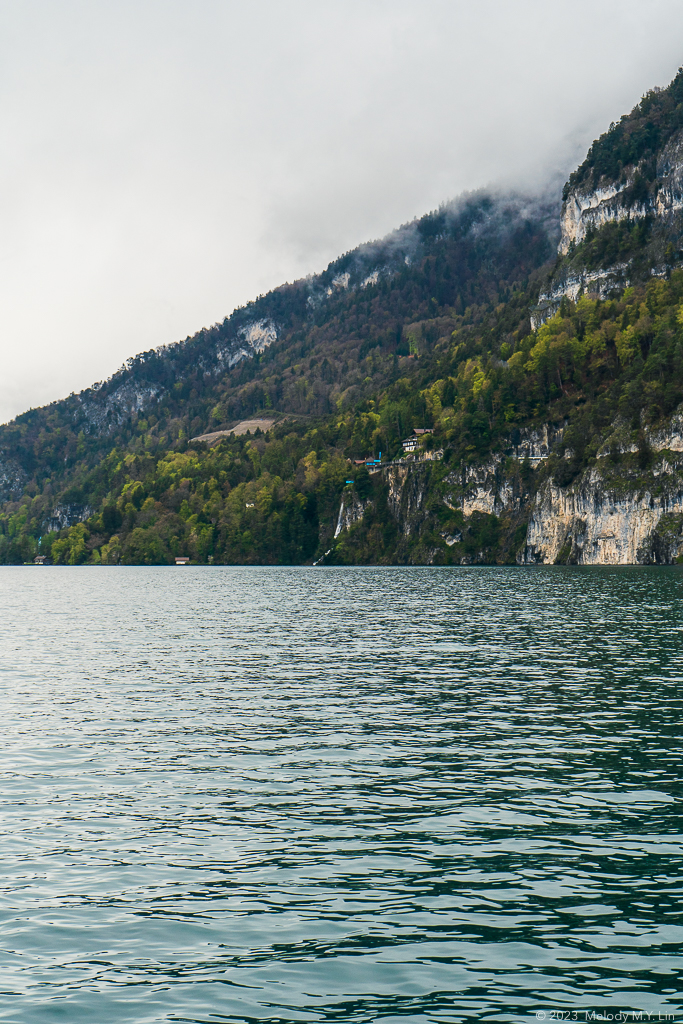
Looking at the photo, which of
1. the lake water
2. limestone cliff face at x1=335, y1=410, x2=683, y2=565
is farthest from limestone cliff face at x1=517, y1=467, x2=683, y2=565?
the lake water

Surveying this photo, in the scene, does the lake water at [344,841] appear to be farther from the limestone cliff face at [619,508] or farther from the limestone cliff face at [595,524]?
the limestone cliff face at [595,524]

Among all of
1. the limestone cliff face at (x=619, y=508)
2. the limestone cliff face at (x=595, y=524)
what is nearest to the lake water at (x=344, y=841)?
the limestone cliff face at (x=619, y=508)

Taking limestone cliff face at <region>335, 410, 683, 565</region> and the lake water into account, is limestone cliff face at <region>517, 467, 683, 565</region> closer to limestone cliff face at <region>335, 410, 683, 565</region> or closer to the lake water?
limestone cliff face at <region>335, 410, 683, 565</region>

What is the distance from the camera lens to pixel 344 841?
19.9 meters

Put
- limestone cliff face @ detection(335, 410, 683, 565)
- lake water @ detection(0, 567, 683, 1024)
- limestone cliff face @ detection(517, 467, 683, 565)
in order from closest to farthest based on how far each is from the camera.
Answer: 1. lake water @ detection(0, 567, 683, 1024)
2. limestone cliff face @ detection(335, 410, 683, 565)
3. limestone cliff face @ detection(517, 467, 683, 565)

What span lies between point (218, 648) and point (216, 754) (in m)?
28.9

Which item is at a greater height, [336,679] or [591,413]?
[591,413]

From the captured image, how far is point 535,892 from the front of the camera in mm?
16688

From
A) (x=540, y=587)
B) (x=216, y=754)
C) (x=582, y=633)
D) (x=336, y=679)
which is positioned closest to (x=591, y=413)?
(x=540, y=587)

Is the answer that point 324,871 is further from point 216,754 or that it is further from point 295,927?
point 216,754

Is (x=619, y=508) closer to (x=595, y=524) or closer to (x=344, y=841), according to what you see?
(x=595, y=524)

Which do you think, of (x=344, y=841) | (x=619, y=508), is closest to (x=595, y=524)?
(x=619, y=508)

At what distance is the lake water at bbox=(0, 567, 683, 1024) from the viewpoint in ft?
43.9

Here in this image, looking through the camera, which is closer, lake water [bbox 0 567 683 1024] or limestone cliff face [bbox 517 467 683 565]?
lake water [bbox 0 567 683 1024]
